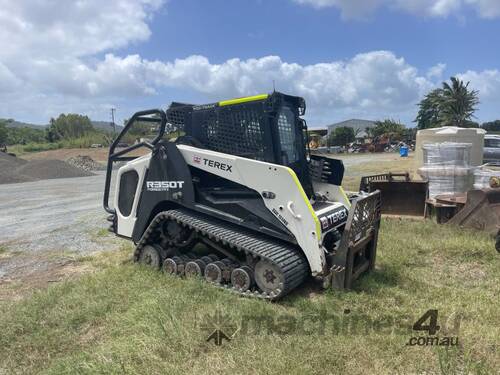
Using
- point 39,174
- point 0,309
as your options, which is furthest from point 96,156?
point 0,309

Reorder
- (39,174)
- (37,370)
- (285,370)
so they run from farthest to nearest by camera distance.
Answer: (39,174) < (37,370) < (285,370)

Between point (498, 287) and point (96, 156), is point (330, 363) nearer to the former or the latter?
point (498, 287)

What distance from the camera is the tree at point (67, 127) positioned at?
262ft

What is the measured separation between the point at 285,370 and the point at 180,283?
2011 millimetres

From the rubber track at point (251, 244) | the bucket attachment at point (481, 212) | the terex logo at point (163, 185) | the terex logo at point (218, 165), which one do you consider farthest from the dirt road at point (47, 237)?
the bucket attachment at point (481, 212)

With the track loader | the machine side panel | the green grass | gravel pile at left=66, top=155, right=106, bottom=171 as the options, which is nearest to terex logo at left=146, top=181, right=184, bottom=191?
the track loader

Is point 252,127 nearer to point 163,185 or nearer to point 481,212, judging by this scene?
point 163,185

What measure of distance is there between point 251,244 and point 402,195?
542 centimetres

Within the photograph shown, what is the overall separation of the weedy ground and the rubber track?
0.76 ft

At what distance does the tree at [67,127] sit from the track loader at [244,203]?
3161 inches

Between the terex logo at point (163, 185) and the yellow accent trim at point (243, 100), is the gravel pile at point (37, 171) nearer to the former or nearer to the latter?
the terex logo at point (163, 185)

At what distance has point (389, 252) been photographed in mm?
5863

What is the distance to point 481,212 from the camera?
6.88 metres

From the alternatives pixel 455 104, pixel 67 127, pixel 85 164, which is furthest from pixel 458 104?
pixel 67 127
